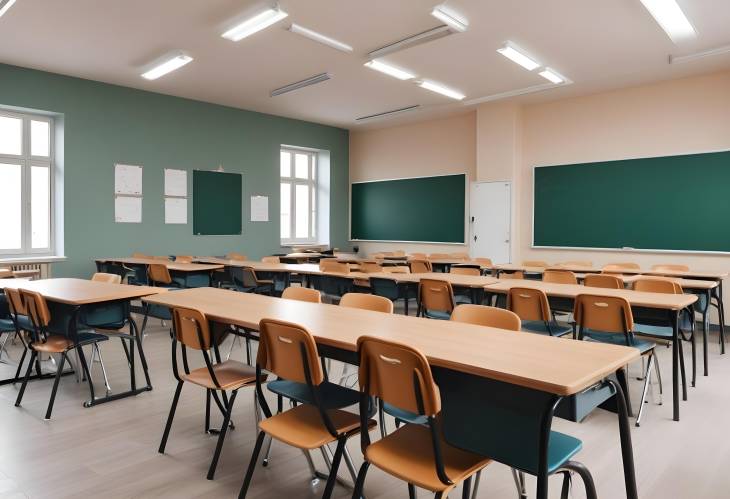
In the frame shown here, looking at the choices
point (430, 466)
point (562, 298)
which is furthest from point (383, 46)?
point (430, 466)

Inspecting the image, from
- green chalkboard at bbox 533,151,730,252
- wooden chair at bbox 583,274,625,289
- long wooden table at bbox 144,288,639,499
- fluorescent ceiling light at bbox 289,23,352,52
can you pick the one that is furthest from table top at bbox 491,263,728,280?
long wooden table at bbox 144,288,639,499

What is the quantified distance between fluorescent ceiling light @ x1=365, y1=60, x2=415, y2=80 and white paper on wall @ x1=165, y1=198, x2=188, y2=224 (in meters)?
4.19

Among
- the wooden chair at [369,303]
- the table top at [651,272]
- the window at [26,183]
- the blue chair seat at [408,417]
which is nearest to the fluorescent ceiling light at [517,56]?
the table top at [651,272]

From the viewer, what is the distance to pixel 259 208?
10242mm

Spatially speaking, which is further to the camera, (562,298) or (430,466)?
(562,298)

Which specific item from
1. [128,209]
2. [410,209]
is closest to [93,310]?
[128,209]

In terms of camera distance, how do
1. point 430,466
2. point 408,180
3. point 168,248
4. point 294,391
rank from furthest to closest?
point 408,180, point 168,248, point 294,391, point 430,466

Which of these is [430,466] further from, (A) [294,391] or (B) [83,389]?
(B) [83,389]

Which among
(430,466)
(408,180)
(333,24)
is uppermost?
(333,24)

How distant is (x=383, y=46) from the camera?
638cm

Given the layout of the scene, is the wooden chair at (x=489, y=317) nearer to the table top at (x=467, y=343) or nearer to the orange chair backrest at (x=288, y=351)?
the table top at (x=467, y=343)

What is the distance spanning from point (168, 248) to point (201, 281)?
3.14m

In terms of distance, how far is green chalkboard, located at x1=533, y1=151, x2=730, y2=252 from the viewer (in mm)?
7125

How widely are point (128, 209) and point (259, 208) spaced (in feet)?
8.26
